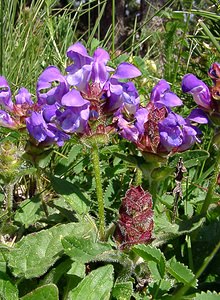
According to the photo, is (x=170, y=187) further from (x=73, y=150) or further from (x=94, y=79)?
(x=94, y=79)

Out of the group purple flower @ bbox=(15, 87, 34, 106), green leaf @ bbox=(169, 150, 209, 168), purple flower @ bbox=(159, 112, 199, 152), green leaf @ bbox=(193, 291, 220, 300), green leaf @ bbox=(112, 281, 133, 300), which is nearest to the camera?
green leaf @ bbox=(193, 291, 220, 300)

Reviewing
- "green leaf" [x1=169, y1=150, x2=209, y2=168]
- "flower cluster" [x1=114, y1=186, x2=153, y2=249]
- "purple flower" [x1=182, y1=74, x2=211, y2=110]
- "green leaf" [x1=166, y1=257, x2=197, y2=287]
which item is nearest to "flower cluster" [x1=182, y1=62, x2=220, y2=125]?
"purple flower" [x1=182, y1=74, x2=211, y2=110]

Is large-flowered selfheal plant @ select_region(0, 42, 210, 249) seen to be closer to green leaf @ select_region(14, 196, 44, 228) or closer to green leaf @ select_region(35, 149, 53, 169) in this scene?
green leaf @ select_region(35, 149, 53, 169)

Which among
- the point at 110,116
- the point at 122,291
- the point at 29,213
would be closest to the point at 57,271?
the point at 122,291

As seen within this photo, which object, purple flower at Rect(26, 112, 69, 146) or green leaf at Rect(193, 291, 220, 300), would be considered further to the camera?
purple flower at Rect(26, 112, 69, 146)

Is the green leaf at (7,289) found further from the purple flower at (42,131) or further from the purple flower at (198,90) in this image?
the purple flower at (198,90)

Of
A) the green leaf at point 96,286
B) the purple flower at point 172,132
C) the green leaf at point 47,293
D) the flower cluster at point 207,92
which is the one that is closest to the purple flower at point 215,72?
the flower cluster at point 207,92
